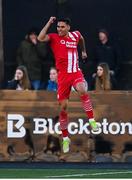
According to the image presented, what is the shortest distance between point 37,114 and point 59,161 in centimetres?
94

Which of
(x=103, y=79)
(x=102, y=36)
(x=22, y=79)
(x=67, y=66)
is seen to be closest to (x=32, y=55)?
(x=102, y=36)

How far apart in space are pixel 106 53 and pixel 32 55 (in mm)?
1634

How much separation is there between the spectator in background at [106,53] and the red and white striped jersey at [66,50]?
498cm

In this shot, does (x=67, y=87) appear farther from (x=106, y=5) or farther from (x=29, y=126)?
(x=106, y=5)

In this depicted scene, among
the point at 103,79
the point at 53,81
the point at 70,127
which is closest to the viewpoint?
the point at 70,127

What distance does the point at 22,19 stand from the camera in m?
24.0

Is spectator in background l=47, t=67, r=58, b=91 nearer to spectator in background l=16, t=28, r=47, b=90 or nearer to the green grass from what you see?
spectator in background l=16, t=28, r=47, b=90

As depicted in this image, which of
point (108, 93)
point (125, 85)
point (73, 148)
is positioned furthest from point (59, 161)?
point (125, 85)

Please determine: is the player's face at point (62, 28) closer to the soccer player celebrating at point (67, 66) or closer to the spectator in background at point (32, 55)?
the soccer player celebrating at point (67, 66)

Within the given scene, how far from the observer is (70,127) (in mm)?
18562

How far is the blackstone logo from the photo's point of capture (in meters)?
18.5

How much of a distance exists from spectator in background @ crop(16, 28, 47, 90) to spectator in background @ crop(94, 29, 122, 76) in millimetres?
1265

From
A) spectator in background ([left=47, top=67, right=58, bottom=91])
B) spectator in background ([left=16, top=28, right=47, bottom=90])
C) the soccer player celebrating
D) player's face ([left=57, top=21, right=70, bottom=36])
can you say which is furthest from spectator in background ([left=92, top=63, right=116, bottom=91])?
spectator in background ([left=16, top=28, right=47, bottom=90])

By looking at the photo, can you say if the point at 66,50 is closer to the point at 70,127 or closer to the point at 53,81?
the point at 70,127
